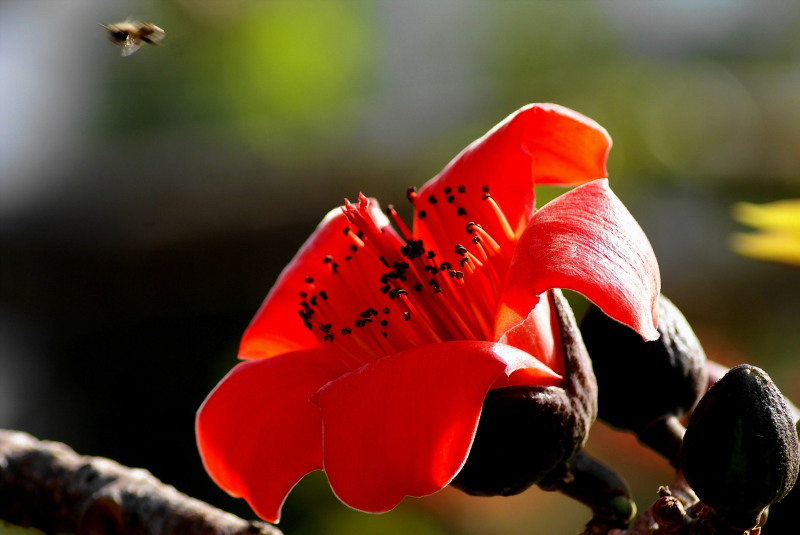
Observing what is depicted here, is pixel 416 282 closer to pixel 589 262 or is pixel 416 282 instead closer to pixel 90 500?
pixel 589 262

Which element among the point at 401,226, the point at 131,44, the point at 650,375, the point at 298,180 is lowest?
the point at 298,180

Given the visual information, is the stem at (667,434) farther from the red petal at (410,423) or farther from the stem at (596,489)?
the red petal at (410,423)

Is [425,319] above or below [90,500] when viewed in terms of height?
above

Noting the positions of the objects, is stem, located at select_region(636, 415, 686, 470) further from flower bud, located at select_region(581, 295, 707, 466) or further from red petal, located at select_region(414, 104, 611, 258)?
red petal, located at select_region(414, 104, 611, 258)

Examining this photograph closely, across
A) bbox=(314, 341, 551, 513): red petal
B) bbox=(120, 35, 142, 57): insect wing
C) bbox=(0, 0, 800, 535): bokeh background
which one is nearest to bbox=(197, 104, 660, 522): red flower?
bbox=(314, 341, 551, 513): red petal

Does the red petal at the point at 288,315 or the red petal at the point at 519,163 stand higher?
the red petal at the point at 519,163

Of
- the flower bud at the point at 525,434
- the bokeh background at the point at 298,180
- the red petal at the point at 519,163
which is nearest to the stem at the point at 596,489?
the flower bud at the point at 525,434

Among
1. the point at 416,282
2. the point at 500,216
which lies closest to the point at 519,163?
the point at 500,216
